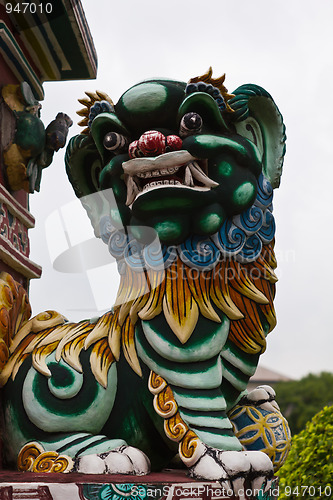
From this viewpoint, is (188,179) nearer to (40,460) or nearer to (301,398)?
(40,460)

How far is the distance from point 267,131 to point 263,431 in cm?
138

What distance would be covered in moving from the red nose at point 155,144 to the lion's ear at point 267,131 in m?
0.40

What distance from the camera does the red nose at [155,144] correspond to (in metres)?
2.45

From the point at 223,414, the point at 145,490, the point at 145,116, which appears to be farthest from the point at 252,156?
the point at 145,490

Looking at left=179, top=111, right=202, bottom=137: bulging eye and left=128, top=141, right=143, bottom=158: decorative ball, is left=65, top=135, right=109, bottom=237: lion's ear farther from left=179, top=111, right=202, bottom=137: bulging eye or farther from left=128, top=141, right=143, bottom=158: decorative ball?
left=179, top=111, right=202, bottom=137: bulging eye

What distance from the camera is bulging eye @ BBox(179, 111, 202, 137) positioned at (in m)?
2.46

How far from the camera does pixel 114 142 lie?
2.56 metres

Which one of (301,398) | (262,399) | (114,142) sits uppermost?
(301,398)

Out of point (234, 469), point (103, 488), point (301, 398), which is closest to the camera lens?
point (103, 488)

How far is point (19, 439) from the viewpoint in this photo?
7.89 feet

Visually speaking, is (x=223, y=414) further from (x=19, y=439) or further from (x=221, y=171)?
(x=221, y=171)

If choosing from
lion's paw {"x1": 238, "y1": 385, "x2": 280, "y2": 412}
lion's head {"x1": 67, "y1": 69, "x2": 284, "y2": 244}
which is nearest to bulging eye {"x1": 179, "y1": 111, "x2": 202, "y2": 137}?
lion's head {"x1": 67, "y1": 69, "x2": 284, "y2": 244}

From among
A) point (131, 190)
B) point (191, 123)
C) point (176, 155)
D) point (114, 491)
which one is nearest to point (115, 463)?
point (114, 491)

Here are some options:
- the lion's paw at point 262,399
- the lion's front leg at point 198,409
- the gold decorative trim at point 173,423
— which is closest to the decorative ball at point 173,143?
the lion's front leg at point 198,409
